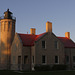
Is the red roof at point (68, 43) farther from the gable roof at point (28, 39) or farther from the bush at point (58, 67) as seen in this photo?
the gable roof at point (28, 39)

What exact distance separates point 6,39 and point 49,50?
13.2m

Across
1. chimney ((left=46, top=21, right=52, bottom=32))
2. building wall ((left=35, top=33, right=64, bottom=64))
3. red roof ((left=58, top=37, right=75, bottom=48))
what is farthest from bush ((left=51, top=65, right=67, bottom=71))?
chimney ((left=46, top=21, right=52, bottom=32))

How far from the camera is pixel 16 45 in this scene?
37.0 m

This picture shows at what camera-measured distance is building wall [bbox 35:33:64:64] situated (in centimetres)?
3272

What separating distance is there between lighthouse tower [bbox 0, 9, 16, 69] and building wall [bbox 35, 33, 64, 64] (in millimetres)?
11331

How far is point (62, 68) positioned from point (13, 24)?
18155 mm

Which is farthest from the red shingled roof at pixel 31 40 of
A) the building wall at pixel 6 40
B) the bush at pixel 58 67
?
the bush at pixel 58 67

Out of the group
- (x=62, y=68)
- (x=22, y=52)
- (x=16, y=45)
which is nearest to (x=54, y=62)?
(x=62, y=68)

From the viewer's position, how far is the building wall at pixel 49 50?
32.7m

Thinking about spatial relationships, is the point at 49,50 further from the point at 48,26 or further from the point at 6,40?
the point at 6,40

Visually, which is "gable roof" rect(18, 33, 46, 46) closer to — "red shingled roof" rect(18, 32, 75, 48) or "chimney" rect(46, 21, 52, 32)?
"red shingled roof" rect(18, 32, 75, 48)

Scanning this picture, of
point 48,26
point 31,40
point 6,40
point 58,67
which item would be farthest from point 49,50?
point 6,40

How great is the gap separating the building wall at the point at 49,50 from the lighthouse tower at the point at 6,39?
446 inches

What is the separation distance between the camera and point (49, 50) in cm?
3391
